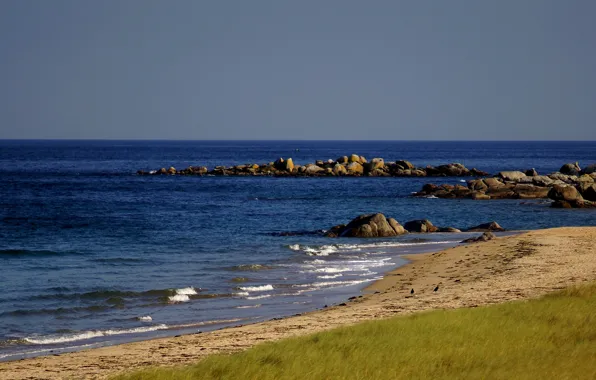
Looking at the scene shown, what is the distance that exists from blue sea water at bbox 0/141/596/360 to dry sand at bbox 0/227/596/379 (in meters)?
1.59

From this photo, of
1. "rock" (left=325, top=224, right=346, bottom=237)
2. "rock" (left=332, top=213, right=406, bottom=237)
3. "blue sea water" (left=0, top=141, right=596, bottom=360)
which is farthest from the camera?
"rock" (left=325, top=224, right=346, bottom=237)

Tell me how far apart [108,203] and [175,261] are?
29854mm

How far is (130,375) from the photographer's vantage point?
1182 centimetres

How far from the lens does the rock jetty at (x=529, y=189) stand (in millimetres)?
54844

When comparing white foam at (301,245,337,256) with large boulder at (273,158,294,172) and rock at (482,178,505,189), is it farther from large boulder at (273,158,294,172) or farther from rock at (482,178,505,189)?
large boulder at (273,158,294,172)

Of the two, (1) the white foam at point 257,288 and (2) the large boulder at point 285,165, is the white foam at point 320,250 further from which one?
(2) the large boulder at point 285,165

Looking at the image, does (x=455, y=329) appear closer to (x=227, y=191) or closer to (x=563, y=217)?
(x=563, y=217)

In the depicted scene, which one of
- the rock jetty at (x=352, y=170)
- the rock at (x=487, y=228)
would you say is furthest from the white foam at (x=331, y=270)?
the rock jetty at (x=352, y=170)

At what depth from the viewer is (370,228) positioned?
128 ft

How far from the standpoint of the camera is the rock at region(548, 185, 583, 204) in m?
54.5

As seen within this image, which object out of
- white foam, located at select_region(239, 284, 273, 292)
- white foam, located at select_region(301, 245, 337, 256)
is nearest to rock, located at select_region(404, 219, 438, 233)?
white foam, located at select_region(301, 245, 337, 256)

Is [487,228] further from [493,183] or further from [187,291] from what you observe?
[493,183]

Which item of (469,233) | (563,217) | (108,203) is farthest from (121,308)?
(108,203)

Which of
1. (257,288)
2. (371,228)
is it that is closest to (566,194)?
(371,228)
